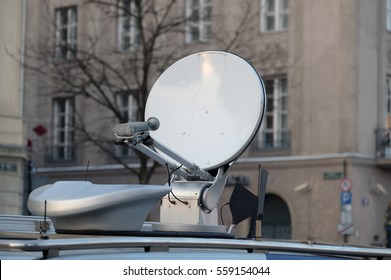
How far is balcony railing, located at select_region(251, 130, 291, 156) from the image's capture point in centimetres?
3584

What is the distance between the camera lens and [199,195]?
5344 millimetres

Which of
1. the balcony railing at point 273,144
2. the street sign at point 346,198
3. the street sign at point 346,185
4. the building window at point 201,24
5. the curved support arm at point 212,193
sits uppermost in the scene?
the building window at point 201,24

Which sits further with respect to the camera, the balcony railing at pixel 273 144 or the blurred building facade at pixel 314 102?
the balcony railing at pixel 273 144

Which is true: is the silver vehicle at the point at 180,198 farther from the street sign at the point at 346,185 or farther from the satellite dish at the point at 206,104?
the street sign at the point at 346,185

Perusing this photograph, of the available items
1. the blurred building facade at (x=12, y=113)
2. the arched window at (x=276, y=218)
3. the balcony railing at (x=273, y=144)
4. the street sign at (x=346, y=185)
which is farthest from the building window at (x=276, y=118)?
the blurred building facade at (x=12, y=113)

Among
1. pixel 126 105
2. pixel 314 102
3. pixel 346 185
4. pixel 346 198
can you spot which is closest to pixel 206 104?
pixel 346 198

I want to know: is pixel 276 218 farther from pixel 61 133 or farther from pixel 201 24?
pixel 61 133

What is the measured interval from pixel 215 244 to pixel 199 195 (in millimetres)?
1530

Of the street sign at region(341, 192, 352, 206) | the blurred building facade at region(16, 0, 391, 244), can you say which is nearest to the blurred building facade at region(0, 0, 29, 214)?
the blurred building facade at region(16, 0, 391, 244)

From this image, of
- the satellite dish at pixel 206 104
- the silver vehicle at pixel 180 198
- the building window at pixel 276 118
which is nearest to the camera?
the silver vehicle at pixel 180 198

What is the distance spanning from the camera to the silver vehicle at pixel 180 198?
12.1 feet

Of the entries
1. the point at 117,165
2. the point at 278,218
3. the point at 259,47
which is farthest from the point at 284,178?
the point at 117,165

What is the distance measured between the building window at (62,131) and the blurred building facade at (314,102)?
246 cm

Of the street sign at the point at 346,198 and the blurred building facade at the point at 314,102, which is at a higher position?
the blurred building facade at the point at 314,102
